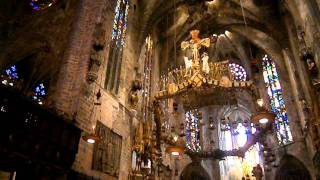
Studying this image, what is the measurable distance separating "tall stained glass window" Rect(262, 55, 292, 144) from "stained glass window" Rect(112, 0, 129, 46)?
11350 millimetres

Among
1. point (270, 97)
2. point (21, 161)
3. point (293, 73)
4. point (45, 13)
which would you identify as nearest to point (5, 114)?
point (21, 161)

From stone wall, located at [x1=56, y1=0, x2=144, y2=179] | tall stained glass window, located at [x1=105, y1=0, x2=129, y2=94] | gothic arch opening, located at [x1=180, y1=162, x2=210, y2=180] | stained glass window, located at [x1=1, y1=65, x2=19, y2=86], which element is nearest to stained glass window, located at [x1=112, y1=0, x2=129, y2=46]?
tall stained glass window, located at [x1=105, y1=0, x2=129, y2=94]

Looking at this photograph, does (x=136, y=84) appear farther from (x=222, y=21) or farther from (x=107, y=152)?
(x=222, y=21)

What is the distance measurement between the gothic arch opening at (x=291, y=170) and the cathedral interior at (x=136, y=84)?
0.07 m

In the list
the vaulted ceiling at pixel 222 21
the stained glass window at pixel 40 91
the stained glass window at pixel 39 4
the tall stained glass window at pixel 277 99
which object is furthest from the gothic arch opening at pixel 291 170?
the stained glass window at pixel 39 4

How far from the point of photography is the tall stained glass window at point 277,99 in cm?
2029

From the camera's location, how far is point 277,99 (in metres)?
21.8

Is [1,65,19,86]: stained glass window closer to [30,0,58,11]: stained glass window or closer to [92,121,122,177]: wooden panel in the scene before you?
[30,0,58,11]: stained glass window

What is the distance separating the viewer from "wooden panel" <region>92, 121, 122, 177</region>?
457 inches

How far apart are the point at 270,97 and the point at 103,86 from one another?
47.0 feet

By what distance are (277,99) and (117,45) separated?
1290 centimetres

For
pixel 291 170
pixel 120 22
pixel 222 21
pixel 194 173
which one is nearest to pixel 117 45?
pixel 120 22

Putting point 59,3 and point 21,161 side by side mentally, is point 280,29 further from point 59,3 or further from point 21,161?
point 21,161

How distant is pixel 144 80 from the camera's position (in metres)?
18.7
